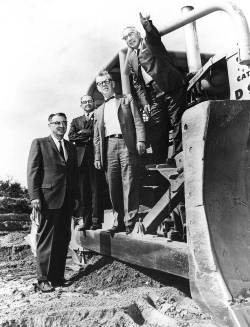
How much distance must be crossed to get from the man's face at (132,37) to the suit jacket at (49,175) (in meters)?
1.36

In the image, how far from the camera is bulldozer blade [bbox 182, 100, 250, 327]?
2160mm

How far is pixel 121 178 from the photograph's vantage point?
4156 mm

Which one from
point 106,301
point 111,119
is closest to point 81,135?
point 111,119

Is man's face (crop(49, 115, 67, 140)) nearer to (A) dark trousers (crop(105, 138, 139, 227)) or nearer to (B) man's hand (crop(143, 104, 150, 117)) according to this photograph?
(A) dark trousers (crop(105, 138, 139, 227))

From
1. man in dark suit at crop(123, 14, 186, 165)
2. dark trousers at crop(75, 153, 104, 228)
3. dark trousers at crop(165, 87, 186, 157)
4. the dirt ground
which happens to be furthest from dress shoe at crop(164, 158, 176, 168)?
dark trousers at crop(75, 153, 104, 228)

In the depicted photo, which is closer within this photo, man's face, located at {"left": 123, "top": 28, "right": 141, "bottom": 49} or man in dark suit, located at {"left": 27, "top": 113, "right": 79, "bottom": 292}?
man's face, located at {"left": 123, "top": 28, "right": 141, "bottom": 49}

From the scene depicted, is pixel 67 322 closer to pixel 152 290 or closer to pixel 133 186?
pixel 152 290

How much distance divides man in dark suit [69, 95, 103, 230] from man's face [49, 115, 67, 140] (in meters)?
0.54

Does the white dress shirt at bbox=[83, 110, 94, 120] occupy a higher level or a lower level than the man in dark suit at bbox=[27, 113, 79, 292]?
higher

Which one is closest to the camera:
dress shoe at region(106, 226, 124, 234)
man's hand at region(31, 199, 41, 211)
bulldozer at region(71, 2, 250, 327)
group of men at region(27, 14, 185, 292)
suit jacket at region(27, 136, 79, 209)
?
bulldozer at region(71, 2, 250, 327)

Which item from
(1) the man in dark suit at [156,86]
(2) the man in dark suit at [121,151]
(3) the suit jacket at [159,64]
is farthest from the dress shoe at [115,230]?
(3) the suit jacket at [159,64]

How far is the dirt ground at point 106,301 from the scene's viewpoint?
279 cm

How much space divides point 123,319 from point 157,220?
105 cm

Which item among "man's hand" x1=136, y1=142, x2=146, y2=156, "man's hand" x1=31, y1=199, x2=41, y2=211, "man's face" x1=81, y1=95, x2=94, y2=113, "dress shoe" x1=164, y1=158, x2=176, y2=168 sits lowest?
"man's hand" x1=31, y1=199, x2=41, y2=211
